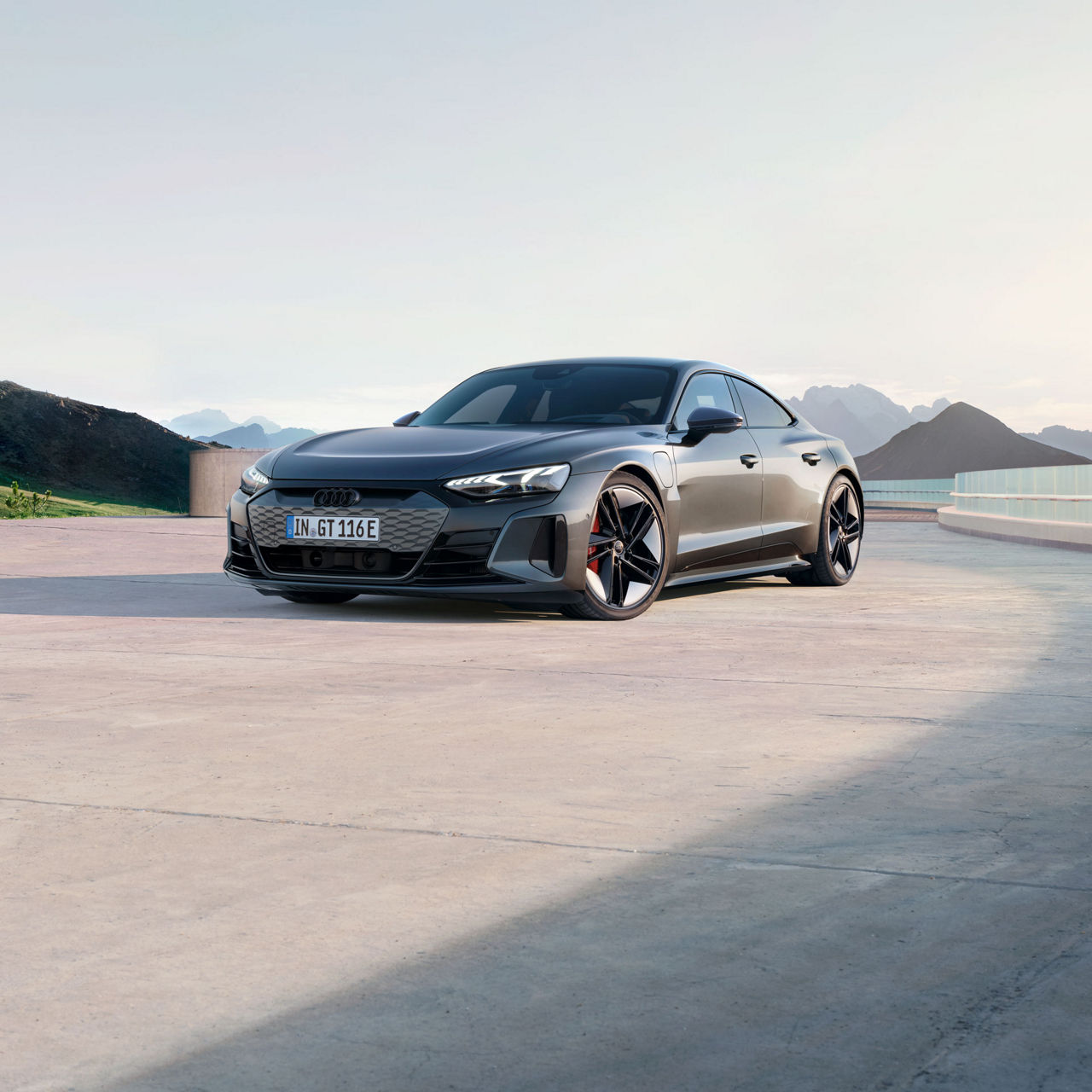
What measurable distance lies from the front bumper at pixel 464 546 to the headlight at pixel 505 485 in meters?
0.04

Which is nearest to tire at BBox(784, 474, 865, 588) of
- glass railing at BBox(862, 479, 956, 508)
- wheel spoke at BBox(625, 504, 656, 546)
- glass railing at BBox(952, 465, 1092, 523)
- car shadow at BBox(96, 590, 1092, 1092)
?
wheel spoke at BBox(625, 504, 656, 546)

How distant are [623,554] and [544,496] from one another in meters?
0.71

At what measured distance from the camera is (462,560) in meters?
7.36

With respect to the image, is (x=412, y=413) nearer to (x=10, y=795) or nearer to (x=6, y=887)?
(x=10, y=795)

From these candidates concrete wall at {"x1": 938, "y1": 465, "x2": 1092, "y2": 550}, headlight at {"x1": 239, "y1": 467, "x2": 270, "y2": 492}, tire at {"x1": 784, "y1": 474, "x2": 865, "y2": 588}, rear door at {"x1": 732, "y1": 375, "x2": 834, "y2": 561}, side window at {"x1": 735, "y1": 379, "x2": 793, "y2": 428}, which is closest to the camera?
headlight at {"x1": 239, "y1": 467, "x2": 270, "y2": 492}

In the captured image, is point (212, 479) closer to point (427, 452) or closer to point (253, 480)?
point (253, 480)

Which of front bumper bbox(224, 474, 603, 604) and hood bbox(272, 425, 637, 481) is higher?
hood bbox(272, 425, 637, 481)

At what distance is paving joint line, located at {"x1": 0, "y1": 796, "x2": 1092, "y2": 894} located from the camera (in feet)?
9.67

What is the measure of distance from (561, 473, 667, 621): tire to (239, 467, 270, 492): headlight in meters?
1.73

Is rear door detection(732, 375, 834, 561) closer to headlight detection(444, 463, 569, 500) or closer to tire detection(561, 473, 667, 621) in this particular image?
tire detection(561, 473, 667, 621)

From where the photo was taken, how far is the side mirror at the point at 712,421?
8.34 metres

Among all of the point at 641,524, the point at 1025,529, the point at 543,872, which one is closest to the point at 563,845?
the point at 543,872

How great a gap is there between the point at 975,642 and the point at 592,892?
4406 mm

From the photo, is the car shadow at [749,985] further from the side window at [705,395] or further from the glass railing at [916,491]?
the glass railing at [916,491]
